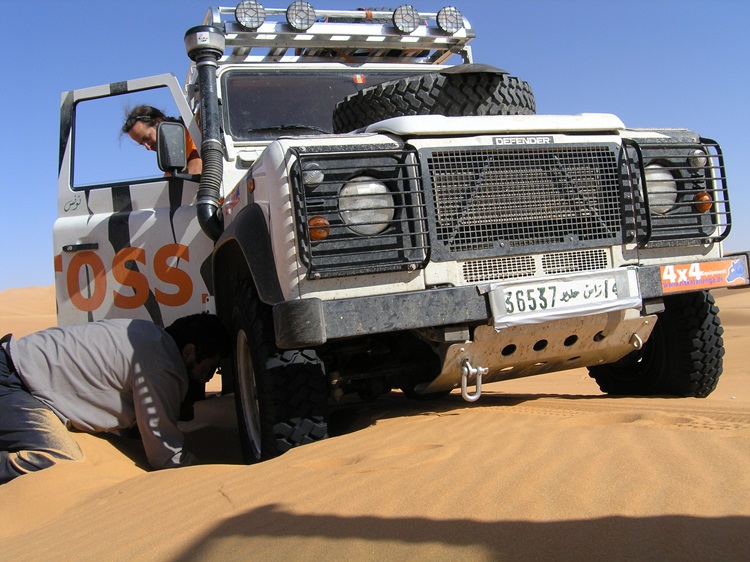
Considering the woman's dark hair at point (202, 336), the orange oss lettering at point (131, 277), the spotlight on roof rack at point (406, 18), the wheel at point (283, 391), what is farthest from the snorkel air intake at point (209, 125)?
the spotlight on roof rack at point (406, 18)

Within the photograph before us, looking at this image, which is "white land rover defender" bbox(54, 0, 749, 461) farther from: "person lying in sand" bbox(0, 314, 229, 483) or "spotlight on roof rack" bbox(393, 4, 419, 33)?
"spotlight on roof rack" bbox(393, 4, 419, 33)

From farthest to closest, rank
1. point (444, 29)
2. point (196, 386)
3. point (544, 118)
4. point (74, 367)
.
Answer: point (444, 29)
point (196, 386)
point (74, 367)
point (544, 118)

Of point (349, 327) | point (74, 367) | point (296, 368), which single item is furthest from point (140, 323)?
point (349, 327)

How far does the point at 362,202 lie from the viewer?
142 inches

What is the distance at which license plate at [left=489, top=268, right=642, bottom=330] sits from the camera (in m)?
3.66

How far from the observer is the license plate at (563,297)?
3660 millimetres

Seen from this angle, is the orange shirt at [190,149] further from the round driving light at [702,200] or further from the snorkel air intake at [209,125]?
the round driving light at [702,200]

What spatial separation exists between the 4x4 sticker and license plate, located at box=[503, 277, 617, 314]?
1.17ft

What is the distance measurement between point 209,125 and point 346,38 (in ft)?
6.00

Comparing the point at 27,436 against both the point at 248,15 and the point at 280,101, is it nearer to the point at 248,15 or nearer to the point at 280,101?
the point at 280,101

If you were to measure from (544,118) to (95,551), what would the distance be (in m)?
2.89

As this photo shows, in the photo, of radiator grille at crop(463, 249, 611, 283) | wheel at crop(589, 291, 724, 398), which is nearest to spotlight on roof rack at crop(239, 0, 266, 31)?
radiator grille at crop(463, 249, 611, 283)

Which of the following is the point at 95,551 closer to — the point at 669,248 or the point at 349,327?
the point at 349,327

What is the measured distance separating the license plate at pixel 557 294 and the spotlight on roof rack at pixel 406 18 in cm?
348
